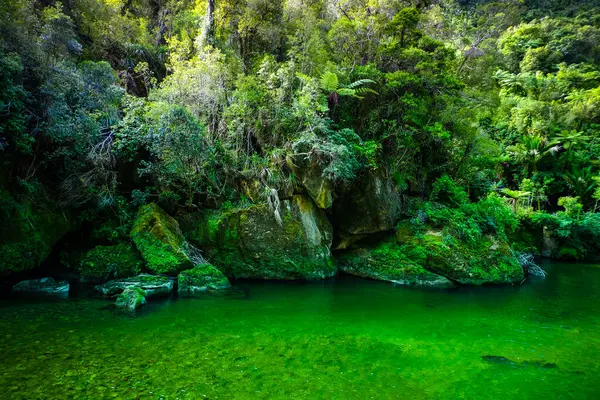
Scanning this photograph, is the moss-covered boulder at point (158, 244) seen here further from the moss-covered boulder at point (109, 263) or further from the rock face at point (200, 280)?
the rock face at point (200, 280)

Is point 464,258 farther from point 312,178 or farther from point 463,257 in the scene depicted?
point 312,178

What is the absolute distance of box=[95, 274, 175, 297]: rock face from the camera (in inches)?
372

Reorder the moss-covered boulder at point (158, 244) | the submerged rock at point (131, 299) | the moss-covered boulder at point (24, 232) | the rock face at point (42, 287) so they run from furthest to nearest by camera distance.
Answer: the moss-covered boulder at point (158, 244)
the moss-covered boulder at point (24, 232)
the rock face at point (42, 287)
the submerged rock at point (131, 299)

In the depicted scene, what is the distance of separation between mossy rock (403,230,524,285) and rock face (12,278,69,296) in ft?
37.7

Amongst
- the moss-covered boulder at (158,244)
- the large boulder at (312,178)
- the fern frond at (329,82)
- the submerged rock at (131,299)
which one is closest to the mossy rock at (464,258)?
the large boulder at (312,178)

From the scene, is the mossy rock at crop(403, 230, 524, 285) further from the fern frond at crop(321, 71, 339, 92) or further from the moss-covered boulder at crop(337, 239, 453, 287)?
the fern frond at crop(321, 71, 339, 92)

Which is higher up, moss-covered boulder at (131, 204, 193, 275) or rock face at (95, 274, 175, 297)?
moss-covered boulder at (131, 204, 193, 275)

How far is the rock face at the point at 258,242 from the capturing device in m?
12.7

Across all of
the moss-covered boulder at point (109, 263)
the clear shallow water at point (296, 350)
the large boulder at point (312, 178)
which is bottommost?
the clear shallow water at point (296, 350)

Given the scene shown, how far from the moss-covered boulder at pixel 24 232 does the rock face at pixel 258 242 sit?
4.29m

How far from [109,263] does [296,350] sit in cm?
752

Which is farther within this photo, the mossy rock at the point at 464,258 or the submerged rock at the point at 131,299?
the mossy rock at the point at 464,258

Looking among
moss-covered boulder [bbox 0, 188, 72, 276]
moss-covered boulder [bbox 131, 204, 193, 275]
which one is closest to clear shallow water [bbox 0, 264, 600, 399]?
moss-covered boulder [bbox 131, 204, 193, 275]

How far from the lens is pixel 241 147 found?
539 inches
